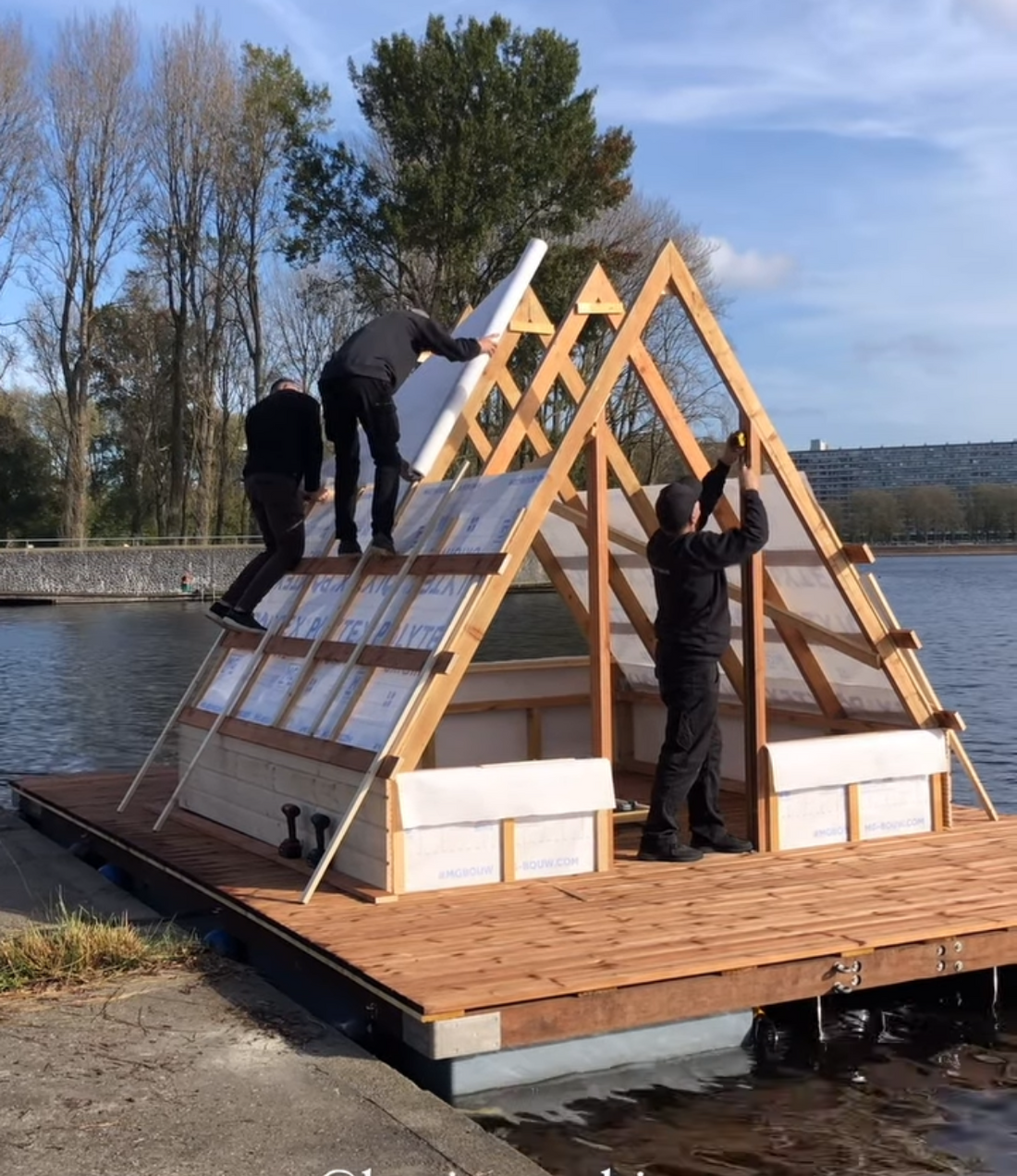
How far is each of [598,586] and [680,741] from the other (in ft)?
3.11

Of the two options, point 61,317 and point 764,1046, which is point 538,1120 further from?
point 61,317

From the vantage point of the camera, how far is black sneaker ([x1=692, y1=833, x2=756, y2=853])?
780cm

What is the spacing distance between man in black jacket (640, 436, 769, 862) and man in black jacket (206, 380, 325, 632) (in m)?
2.24

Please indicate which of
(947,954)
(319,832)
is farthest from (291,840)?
(947,954)

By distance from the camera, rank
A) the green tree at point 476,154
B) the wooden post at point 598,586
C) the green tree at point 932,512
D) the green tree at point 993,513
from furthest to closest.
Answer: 1. the green tree at point 993,513
2. the green tree at point 932,512
3. the green tree at point 476,154
4. the wooden post at point 598,586

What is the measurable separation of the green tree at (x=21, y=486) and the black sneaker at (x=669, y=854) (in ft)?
150

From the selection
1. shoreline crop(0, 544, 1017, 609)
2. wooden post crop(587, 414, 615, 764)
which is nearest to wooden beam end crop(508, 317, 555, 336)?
wooden post crop(587, 414, 615, 764)

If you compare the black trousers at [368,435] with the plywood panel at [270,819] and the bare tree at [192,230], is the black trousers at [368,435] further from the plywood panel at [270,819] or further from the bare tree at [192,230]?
the bare tree at [192,230]

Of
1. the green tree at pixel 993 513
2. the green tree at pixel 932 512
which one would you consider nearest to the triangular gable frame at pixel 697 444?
the green tree at pixel 932 512

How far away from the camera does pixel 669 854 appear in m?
7.65

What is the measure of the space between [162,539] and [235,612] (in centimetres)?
4202

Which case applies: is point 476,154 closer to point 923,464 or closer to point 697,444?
point 697,444

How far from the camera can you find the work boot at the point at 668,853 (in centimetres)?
764

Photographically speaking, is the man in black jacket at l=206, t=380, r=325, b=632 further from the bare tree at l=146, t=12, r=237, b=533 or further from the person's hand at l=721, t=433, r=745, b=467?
the bare tree at l=146, t=12, r=237, b=533
